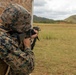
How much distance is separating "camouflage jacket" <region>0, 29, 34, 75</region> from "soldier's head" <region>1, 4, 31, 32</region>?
0.30 feet

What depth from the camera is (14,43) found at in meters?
2.41

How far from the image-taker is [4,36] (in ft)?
7.91

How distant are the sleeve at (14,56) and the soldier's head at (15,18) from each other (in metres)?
0.11

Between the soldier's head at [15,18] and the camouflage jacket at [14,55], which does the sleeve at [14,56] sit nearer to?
the camouflage jacket at [14,55]

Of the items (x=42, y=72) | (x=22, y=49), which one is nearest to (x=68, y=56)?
(x=42, y=72)

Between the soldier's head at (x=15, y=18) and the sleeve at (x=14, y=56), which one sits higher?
the soldier's head at (x=15, y=18)

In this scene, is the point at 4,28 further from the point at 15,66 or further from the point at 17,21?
the point at 15,66

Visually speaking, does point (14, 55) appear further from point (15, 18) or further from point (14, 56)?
point (15, 18)

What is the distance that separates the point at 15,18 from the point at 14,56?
31 centimetres

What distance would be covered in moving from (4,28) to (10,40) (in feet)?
0.48

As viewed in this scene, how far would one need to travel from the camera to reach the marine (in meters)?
2.38

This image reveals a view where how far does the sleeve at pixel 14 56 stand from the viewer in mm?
2377

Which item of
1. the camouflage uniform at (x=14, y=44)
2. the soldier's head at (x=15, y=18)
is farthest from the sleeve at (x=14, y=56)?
the soldier's head at (x=15, y=18)

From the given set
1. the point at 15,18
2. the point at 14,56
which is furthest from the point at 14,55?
the point at 15,18
